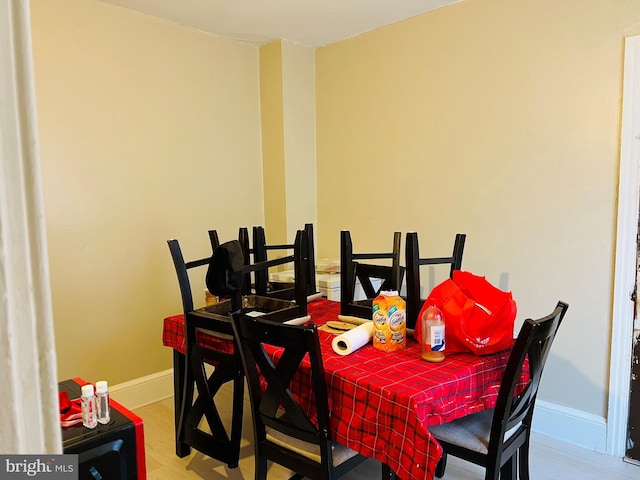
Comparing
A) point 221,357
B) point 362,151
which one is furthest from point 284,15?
point 221,357

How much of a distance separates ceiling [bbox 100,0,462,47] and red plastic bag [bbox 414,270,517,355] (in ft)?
6.43

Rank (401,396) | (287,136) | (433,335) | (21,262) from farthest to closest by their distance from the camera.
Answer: (287,136), (433,335), (401,396), (21,262)

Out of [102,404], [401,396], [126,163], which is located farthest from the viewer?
[126,163]

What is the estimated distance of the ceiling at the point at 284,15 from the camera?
2838mm

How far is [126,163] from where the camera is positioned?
294cm

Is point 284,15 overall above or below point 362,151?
above

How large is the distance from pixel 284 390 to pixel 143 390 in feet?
6.09

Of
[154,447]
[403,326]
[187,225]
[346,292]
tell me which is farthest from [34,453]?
[187,225]

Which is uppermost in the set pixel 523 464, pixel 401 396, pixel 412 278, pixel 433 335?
pixel 412 278

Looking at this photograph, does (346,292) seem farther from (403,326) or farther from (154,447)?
(154,447)

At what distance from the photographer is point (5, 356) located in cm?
43

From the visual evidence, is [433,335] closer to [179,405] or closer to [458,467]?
[458,467]

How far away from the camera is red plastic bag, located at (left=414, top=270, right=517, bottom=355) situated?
1688 millimetres

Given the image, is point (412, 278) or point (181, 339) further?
point (181, 339)
